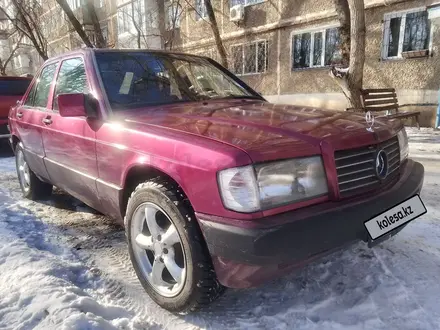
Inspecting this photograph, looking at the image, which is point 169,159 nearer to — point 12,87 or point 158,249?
point 158,249

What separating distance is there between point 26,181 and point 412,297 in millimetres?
4233

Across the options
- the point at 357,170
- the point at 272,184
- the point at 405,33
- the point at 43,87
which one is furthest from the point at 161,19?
the point at 272,184

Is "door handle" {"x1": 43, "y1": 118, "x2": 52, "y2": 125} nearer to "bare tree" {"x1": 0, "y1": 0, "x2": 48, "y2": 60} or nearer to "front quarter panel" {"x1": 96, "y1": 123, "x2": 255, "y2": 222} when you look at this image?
"front quarter panel" {"x1": 96, "y1": 123, "x2": 255, "y2": 222}

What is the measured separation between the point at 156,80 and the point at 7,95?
650 cm

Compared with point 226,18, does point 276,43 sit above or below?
below

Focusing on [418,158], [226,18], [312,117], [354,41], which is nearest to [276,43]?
[226,18]

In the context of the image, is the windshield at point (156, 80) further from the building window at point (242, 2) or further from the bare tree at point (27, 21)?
the bare tree at point (27, 21)

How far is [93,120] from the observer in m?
2.59

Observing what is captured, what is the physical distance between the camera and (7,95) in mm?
7816

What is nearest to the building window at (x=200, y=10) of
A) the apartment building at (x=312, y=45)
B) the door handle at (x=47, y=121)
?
the apartment building at (x=312, y=45)

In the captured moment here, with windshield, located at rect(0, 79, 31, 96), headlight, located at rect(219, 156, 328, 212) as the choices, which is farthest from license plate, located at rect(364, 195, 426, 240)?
windshield, located at rect(0, 79, 31, 96)

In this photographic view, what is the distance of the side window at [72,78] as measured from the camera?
9.50ft

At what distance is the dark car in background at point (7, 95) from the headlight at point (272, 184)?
24.1 ft

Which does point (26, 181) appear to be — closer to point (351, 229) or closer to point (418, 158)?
point (351, 229)
